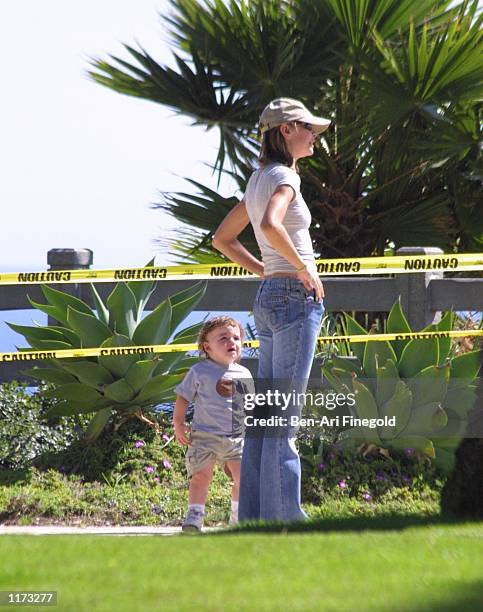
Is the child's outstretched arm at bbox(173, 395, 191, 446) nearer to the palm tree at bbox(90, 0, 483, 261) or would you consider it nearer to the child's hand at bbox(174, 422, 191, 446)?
the child's hand at bbox(174, 422, 191, 446)

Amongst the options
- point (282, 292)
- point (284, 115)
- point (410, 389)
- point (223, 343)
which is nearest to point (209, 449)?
point (223, 343)

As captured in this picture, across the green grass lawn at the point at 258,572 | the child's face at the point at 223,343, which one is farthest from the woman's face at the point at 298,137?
the green grass lawn at the point at 258,572

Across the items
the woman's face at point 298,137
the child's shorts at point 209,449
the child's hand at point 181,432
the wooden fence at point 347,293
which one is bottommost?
the child's shorts at point 209,449

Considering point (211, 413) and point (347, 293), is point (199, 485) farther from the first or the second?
point (347, 293)

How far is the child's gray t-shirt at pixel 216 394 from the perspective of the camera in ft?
20.9

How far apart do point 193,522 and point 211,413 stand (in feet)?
2.13

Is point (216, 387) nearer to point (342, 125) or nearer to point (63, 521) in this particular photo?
point (63, 521)

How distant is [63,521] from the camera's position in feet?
24.7

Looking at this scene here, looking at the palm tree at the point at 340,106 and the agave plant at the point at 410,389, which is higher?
the palm tree at the point at 340,106

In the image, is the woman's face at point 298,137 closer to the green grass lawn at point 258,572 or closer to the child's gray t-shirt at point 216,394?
the child's gray t-shirt at point 216,394

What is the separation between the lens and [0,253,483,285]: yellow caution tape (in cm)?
891

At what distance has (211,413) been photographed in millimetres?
6410

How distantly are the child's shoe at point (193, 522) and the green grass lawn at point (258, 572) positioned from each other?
5.64 ft

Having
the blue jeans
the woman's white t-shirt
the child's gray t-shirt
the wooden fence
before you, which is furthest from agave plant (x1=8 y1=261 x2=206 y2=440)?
the woman's white t-shirt
